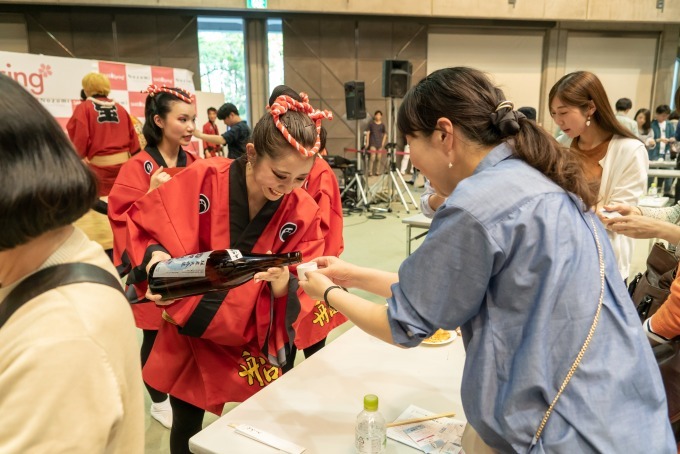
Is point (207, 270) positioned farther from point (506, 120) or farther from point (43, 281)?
point (506, 120)

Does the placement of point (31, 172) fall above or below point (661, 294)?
above

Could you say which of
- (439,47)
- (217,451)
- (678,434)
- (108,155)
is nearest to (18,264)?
(217,451)

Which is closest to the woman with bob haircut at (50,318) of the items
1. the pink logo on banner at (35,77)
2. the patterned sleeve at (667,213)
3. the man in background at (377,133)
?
the patterned sleeve at (667,213)

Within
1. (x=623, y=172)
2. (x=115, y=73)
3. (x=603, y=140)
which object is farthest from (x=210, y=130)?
(x=623, y=172)

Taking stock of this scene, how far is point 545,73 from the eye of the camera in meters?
10.8

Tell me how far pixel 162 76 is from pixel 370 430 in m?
7.69

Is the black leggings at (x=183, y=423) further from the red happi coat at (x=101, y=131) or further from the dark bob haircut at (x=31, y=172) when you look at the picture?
the red happi coat at (x=101, y=131)

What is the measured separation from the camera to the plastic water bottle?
3.60 feet

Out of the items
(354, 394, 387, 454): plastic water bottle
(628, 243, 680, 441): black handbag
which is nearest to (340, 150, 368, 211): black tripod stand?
(628, 243, 680, 441): black handbag

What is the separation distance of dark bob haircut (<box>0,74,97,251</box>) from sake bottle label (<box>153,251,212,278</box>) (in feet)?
2.14

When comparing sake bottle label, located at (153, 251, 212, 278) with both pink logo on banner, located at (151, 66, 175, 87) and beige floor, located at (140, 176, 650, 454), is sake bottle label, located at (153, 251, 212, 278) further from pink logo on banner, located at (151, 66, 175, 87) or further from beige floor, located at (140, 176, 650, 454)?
pink logo on banner, located at (151, 66, 175, 87)

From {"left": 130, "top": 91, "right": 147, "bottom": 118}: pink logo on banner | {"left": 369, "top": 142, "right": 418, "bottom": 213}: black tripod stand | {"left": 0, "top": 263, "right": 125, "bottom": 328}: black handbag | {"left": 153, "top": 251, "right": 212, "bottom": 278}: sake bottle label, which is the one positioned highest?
{"left": 130, "top": 91, "right": 147, "bottom": 118}: pink logo on banner

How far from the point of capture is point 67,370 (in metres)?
0.58

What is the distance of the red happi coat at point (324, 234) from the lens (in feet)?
6.83
